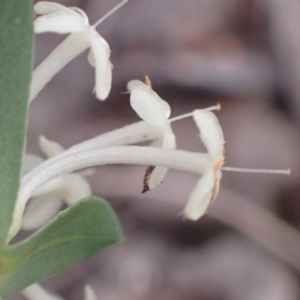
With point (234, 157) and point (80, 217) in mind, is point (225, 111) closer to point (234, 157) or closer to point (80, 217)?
point (234, 157)

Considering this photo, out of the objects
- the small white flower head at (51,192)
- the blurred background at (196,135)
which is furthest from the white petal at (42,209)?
the blurred background at (196,135)

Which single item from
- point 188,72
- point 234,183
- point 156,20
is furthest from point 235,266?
point 156,20

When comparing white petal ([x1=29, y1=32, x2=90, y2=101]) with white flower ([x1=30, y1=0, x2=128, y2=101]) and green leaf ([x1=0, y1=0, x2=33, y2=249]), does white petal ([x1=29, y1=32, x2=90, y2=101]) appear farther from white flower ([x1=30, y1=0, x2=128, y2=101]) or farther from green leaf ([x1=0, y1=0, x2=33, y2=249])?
green leaf ([x1=0, y1=0, x2=33, y2=249])

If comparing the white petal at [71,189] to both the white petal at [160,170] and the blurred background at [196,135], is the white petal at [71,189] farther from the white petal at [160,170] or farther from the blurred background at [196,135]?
the blurred background at [196,135]

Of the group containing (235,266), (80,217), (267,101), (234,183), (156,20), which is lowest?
(235,266)

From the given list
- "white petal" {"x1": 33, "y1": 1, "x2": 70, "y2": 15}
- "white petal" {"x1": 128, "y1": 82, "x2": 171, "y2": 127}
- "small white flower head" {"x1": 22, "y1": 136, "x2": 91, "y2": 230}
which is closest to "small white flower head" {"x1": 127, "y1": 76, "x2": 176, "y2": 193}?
"white petal" {"x1": 128, "y1": 82, "x2": 171, "y2": 127}

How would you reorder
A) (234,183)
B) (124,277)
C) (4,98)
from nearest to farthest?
(4,98) < (124,277) < (234,183)
